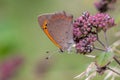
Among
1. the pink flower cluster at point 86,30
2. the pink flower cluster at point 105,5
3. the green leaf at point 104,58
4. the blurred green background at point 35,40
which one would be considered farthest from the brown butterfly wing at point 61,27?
the pink flower cluster at point 105,5

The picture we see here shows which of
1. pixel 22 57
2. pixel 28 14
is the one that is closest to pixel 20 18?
pixel 28 14

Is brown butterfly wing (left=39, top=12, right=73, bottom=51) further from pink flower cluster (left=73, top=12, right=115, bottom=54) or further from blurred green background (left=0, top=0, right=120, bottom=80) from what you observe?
blurred green background (left=0, top=0, right=120, bottom=80)

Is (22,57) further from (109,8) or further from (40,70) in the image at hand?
(109,8)

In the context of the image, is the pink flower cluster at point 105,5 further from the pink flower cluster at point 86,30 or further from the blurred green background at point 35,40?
the pink flower cluster at point 86,30

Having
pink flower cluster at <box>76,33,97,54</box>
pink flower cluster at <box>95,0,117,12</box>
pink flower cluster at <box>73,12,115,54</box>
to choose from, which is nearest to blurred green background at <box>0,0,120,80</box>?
pink flower cluster at <box>95,0,117,12</box>

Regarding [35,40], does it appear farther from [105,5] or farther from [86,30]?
[86,30]
